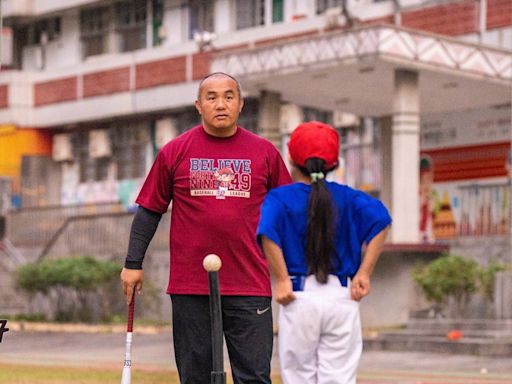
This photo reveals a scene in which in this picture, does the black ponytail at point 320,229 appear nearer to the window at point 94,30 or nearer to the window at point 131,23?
the window at point 131,23

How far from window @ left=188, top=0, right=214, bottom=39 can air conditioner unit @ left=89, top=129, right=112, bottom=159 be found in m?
4.79

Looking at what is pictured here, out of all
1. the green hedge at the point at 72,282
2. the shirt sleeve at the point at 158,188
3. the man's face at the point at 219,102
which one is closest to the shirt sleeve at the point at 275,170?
the man's face at the point at 219,102

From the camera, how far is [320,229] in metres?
7.59

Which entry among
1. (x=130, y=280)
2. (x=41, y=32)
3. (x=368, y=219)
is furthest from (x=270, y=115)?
(x=368, y=219)

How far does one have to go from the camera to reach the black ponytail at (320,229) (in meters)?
7.59

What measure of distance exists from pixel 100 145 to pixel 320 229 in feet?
119

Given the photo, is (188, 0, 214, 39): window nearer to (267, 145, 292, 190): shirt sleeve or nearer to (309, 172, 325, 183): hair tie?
(267, 145, 292, 190): shirt sleeve

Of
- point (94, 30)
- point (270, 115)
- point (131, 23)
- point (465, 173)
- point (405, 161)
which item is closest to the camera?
point (405, 161)

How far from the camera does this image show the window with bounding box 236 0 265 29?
124 ft

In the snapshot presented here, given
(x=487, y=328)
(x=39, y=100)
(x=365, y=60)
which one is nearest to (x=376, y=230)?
(x=487, y=328)

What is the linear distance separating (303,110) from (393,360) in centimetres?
1550

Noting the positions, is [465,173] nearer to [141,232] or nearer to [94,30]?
[94,30]

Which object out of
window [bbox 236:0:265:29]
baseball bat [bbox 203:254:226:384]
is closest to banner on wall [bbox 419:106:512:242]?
window [bbox 236:0:265:29]

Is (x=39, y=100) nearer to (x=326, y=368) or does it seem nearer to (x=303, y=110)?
(x=303, y=110)
